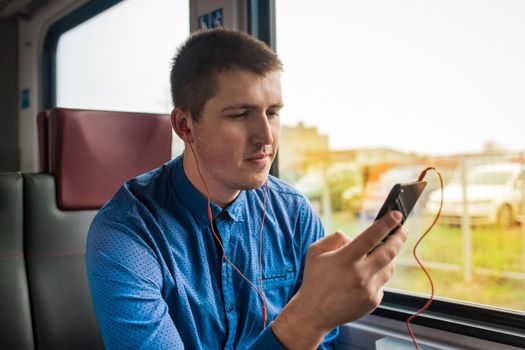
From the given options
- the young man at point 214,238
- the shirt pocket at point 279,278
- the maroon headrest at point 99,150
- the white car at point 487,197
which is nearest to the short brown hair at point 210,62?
the young man at point 214,238

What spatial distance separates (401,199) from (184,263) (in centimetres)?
60

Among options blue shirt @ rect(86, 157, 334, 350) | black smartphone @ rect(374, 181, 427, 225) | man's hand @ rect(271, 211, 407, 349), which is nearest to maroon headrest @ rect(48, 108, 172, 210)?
blue shirt @ rect(86, 157, 334, 350)

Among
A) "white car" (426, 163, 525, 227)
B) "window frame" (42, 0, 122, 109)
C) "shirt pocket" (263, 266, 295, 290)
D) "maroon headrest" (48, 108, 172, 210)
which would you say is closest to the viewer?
"shirt pocket" (263, 266, 295, 290)

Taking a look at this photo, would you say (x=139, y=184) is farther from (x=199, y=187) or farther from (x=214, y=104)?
(x=214, y=104)

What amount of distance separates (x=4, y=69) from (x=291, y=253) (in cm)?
370

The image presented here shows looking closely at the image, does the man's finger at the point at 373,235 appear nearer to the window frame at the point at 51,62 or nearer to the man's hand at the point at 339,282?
the man's hand at the point at 339,282

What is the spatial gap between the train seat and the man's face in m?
0.75

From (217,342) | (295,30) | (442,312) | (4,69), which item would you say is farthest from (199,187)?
(4,69)

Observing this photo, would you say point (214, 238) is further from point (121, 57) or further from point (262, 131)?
point (121, 57)

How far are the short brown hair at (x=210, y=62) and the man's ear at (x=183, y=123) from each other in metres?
0.02

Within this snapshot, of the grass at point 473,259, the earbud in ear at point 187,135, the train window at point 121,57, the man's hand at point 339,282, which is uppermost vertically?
the train window at point 121,57

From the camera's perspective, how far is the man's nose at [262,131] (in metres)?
1.08

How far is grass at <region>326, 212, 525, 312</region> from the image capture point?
6.81 ft

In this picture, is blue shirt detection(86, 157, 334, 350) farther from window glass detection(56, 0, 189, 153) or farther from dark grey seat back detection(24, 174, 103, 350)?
window glass detection(56, 0, 189, 153)
